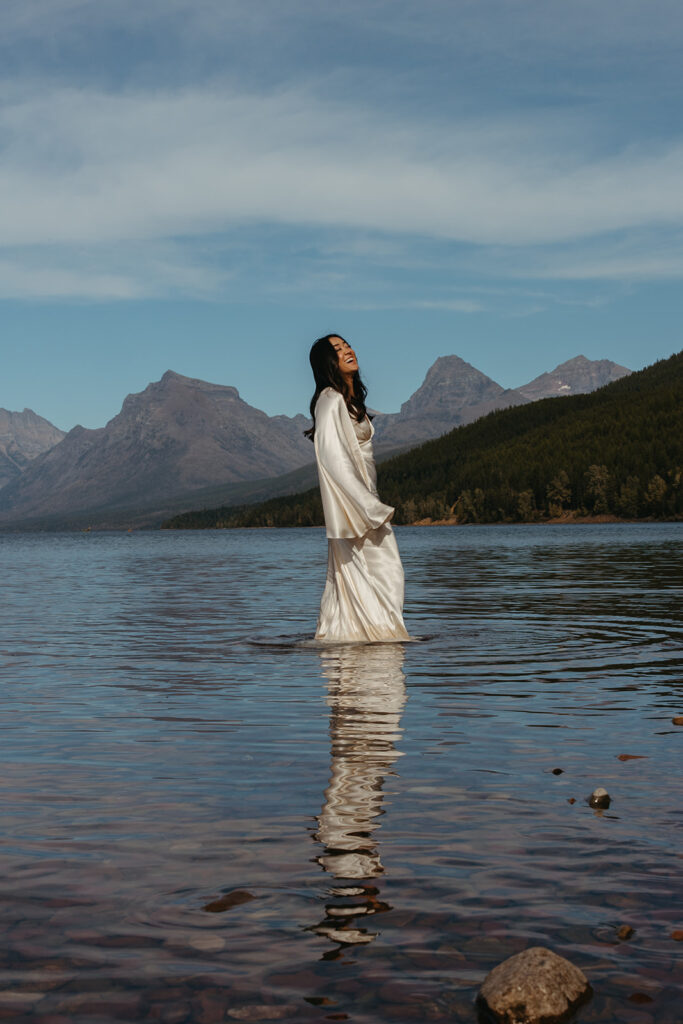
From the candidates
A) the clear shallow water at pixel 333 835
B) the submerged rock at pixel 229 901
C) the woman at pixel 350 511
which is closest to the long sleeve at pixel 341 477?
the woman at pixel 350 511

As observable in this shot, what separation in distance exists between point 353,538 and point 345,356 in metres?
2.93

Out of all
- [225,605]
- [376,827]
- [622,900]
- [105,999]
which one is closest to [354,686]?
[376,827]

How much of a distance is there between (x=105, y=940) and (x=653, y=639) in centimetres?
1536

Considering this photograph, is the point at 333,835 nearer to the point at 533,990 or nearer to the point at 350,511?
the point at 533,990

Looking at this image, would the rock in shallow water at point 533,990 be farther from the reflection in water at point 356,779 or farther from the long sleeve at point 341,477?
the long sleeve at point 341,477

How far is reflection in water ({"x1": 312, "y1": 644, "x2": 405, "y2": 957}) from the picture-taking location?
5574 millimetres

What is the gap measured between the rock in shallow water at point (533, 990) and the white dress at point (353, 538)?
38.2ft

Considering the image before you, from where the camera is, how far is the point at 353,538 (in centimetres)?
1711

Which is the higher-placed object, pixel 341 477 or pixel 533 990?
pixel 341 477

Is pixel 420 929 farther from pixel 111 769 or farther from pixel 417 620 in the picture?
pixel 417 620

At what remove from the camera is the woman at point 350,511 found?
54.7 ft

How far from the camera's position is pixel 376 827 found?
697 centimetres

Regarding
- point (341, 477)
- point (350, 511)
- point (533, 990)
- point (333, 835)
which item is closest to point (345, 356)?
point (341, 477)

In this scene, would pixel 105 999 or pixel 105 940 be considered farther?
pixel 105 940
